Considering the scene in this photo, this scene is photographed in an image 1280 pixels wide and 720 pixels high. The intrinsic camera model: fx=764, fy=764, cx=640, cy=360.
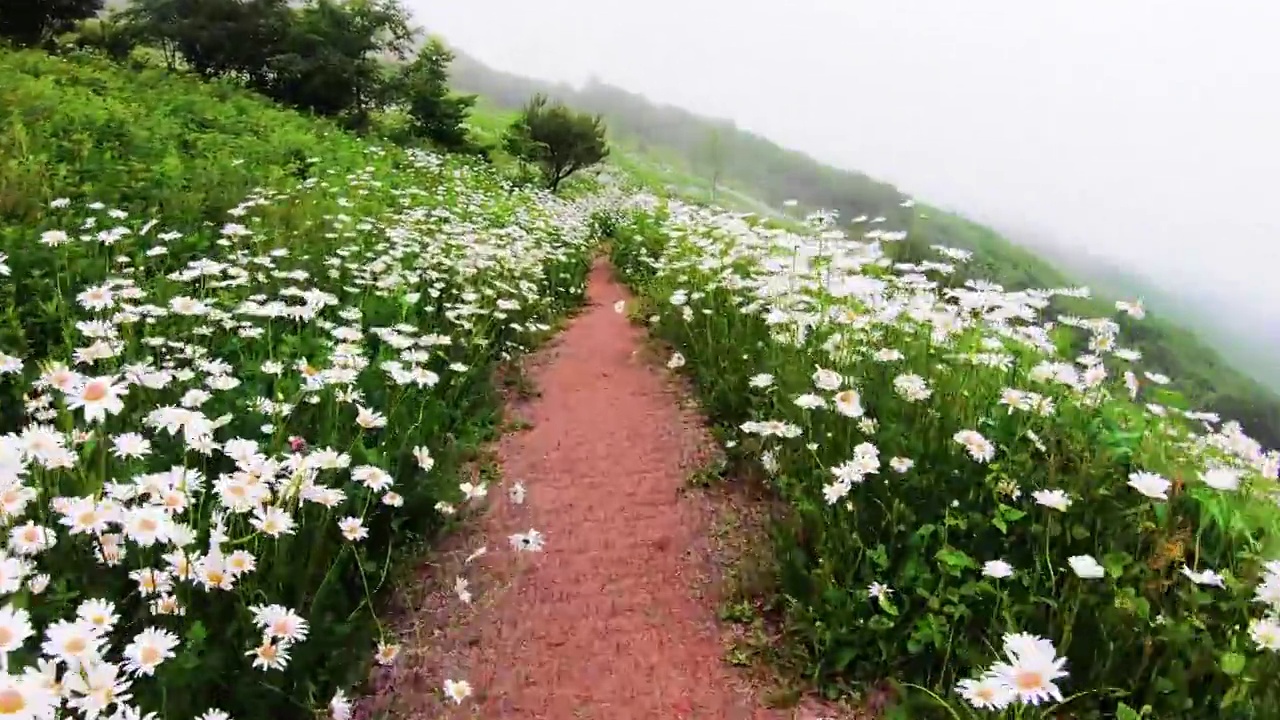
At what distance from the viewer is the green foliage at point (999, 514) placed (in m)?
2.90

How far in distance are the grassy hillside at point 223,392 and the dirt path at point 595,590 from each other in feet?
1.39

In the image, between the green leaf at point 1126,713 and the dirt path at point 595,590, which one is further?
the dirt path at point 595,590

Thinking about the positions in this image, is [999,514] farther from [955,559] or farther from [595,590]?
[595,590]

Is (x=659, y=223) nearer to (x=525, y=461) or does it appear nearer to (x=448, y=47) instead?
(x=525, y=461)

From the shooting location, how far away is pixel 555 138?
25484 millimetres

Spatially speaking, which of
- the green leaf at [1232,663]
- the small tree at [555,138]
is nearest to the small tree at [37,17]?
the small tree at [555,138]

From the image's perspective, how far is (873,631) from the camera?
10.8 ft

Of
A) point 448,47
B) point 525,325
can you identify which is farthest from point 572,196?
point 525,325

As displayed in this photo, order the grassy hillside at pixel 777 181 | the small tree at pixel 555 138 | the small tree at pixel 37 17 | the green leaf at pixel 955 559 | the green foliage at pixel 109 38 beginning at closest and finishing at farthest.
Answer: the green leaf at pixel 955 559 → the small tree at pixel 37 17 → the green foliage at pixel 109 38 → the small tree at pixel 555 138 → the grassy hillside at pixel 777 181

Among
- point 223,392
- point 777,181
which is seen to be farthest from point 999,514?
point 777,181

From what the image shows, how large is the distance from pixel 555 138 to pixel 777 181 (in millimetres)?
126170

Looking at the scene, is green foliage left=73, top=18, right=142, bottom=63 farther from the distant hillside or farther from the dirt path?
the distant hillside

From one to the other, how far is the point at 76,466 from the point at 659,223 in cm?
1122

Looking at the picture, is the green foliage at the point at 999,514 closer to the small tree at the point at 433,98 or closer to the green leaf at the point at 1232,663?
the green leaf at the point at 1232,663
